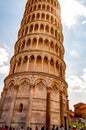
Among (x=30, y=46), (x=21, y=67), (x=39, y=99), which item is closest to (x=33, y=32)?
(x=30, y=46)

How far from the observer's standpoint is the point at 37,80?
2277cm

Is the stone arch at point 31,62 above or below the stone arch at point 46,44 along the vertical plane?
below

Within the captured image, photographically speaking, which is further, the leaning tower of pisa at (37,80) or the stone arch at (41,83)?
the stone arch at (41,83)

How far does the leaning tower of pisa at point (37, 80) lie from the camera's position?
810 inches

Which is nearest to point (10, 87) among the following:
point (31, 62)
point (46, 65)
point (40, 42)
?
point (31, 62)

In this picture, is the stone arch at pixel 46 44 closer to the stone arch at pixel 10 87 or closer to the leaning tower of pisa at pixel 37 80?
the leaning tower of pisa at pixel 37 80

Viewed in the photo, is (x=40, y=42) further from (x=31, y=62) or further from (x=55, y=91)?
(x=55, y=91)

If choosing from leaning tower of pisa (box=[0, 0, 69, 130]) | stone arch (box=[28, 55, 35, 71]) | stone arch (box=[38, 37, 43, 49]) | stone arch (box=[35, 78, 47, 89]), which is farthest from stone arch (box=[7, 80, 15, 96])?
stone arch (box=[38, 37, 43, 49])

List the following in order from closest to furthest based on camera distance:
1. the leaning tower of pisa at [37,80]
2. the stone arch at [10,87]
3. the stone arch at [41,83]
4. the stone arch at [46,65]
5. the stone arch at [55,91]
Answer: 1. the leaning tower of pisa at [37,80]
2. the stone arch at [41,83]
3. the stone arch at [55,91]
4. the stone arch at [10,87]
5. the stone arch at [46,65]

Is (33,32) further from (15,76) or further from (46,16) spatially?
(15,76)

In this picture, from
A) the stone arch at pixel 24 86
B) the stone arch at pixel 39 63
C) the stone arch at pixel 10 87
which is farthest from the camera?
the stone arch at pixel 39 63

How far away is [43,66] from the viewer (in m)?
24.5

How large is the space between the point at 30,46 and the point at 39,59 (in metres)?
3.14

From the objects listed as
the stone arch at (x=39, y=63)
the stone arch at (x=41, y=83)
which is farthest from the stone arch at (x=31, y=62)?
the stone arch at (x=41, y=83)
